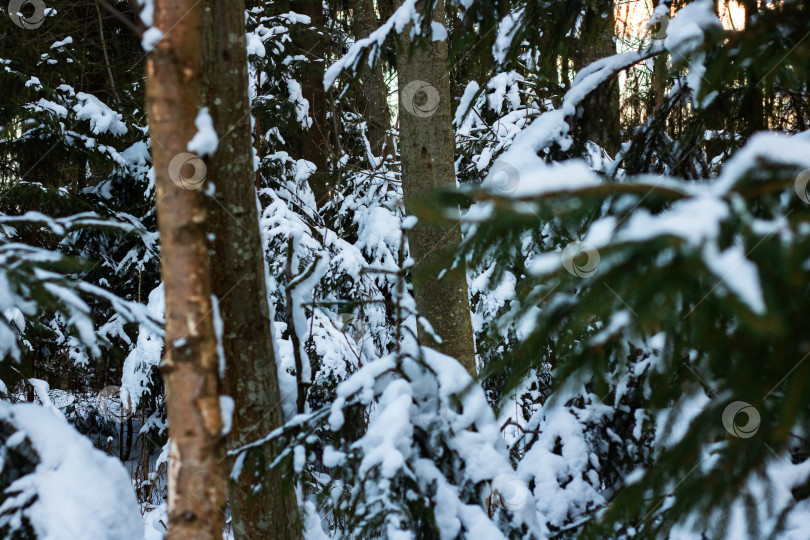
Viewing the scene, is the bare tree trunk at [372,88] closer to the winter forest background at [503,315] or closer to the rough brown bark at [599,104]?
the winter forest background at [503,315]

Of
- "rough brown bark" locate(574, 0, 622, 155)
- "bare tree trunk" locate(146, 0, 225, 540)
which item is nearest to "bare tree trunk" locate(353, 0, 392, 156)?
"rough brown bark" locate(574, 0, 622, 155)

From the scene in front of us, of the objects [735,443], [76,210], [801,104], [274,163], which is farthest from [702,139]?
[76,210]

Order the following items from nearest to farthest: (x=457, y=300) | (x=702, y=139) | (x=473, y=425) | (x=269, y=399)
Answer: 1. (x=473, y=425)
2. (x=269, y=399)
3. (x=702, y=139)
4. (x=457, y=300)

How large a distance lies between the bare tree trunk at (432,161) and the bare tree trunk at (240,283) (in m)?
1.77

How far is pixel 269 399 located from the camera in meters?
2.35

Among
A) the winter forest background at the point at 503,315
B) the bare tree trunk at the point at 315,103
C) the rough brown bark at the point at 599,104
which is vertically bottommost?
the winter forest background at the point at 503,315

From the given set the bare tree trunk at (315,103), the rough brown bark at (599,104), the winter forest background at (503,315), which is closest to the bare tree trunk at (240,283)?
the winter forest background at (503,315)

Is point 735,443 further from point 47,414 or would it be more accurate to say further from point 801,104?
point 801,104

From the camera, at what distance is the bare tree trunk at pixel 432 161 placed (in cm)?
406

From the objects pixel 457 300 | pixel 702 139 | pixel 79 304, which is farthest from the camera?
pixel 457 300

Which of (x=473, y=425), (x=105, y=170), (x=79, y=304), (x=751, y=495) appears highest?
(x=105, y=170)

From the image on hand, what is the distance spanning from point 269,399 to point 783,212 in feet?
5.67

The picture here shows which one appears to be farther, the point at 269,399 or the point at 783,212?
the point at 269,399

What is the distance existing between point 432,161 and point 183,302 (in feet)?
8.82
